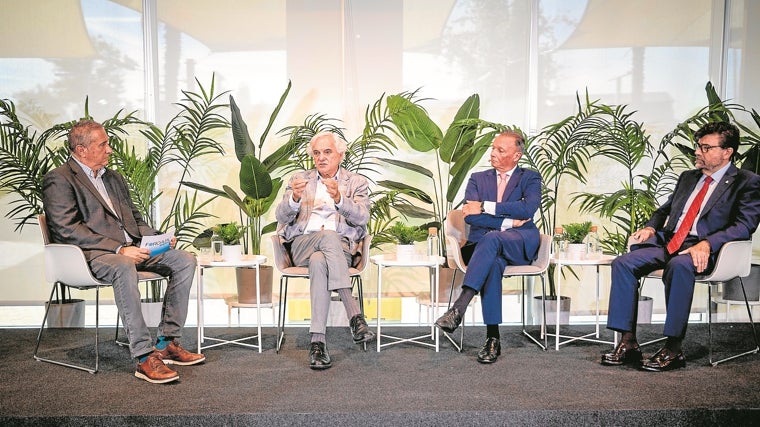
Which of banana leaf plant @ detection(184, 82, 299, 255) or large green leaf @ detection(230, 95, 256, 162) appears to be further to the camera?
large green leaf @ detection(230, 95, 256, 162)

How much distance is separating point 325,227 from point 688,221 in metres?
2.14

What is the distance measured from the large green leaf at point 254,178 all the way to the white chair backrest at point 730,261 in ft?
9.08

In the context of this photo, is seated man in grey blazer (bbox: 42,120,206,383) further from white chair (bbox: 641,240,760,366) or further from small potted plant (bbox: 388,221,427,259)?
white chair (bbox: 641,240,760,366)

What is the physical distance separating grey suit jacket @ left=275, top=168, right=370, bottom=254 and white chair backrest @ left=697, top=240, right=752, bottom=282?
1.96 m

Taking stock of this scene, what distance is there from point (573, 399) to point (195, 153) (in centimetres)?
343

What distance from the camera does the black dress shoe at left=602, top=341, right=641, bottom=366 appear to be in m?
3.92

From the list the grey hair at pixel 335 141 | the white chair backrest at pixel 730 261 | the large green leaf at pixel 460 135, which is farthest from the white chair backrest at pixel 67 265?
the white chair backrest at pixel 730 261

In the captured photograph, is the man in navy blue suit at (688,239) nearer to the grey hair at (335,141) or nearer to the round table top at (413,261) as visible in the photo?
the round table top at (413,261)

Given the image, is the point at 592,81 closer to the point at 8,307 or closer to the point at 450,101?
the point at 450,101

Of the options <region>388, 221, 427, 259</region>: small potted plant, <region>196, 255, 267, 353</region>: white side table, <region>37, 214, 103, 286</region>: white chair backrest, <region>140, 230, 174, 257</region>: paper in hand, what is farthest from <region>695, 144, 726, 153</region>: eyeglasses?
<region>37, 214, 103, 286</region>: white chair backrest

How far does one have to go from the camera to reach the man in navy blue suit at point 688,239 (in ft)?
12.6

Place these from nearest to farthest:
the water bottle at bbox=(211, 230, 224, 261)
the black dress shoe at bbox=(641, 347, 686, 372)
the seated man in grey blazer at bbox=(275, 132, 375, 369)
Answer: the black dress shoe at bbox=(641, 347, 686, 372) < the seated man in grey blazer at bbox=(275, 132, 375, 369) < the water bottle at bbox=(211, 230, 224, 261)

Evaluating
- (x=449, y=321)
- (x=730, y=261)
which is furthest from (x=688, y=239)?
(x=449, y=321)

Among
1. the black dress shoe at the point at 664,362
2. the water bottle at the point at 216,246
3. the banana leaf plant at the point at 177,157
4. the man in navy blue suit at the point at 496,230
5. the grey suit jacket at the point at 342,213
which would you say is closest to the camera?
the black dress shoe at the point at 664,362
